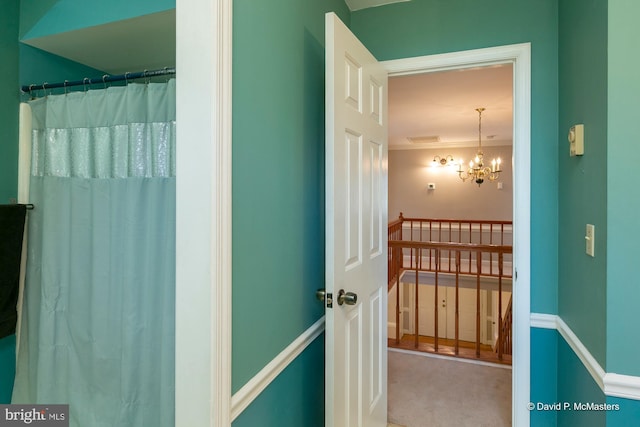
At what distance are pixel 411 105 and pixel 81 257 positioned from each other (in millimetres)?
3950

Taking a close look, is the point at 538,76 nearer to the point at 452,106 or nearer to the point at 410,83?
the point at 410,83

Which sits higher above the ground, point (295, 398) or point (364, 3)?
point (364, 3)

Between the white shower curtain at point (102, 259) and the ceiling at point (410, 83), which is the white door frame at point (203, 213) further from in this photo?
the ceiling at point (410, 83)

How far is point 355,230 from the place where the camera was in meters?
1.53

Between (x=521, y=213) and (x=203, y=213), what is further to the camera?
(x=521, y=213)

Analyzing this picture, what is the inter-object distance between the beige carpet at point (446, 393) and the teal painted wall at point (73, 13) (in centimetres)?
264

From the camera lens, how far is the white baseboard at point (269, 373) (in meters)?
1.00

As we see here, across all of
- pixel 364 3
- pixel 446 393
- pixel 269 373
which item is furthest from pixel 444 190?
pixel 269 373

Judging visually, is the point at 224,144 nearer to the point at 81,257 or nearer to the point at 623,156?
the point at 81,257

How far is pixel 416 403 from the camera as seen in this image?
7.85 feet

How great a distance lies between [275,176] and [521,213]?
1338mm

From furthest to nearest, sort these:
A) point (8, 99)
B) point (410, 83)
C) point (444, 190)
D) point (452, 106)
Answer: point (444, 190)
point (452, 106)
point (410, 83)
point (8, 99)

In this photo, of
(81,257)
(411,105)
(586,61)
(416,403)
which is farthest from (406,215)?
(81,257)

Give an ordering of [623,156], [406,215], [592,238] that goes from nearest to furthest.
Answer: [623,156] < [592,238] < [406,215]
